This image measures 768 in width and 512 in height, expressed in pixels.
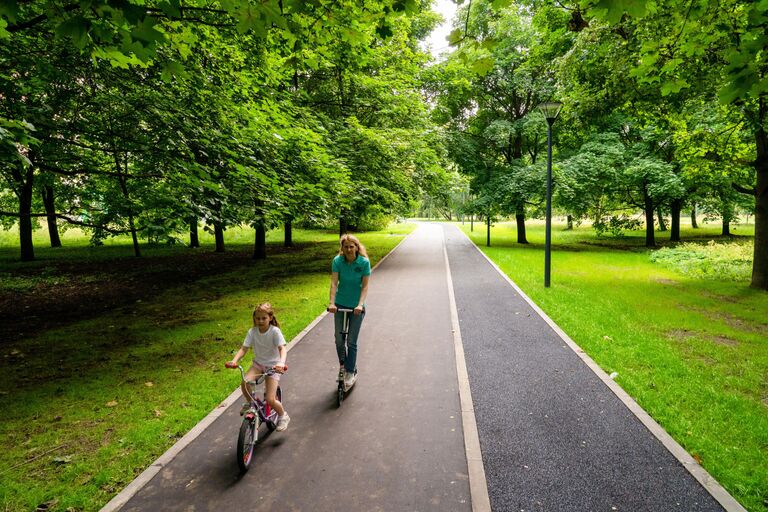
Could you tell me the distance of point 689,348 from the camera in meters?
6.81

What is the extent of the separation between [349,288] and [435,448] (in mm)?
2159

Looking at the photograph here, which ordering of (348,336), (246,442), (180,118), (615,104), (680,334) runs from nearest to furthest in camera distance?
(246,442) < (348,336) < (680,334) < (180,118) < (615,104)

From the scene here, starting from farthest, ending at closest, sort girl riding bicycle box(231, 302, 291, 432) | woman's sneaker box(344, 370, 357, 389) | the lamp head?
the lamp head
woman's sneaker box(344, 370, 357, 389)
girl riding bicycle box(231, 302, 291, 432)

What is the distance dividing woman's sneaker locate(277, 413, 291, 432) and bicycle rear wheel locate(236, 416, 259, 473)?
0.36 metres

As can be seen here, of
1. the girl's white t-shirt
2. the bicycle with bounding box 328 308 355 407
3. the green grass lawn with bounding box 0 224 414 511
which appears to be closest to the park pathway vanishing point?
the bicycle with bounding box 328 308 355 407

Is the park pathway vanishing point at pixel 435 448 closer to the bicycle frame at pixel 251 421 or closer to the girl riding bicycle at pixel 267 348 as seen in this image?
the bicycle frame at pixel 251 421

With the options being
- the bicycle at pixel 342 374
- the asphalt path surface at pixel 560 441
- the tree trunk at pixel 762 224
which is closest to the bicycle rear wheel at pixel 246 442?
the bicycle at pixel 342 374

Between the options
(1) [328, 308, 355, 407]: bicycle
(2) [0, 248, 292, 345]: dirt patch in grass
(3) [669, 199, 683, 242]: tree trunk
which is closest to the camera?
(1) [328, 308, 355, 407]: bicycle

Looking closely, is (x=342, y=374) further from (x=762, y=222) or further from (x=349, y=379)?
(x=762, y=222)

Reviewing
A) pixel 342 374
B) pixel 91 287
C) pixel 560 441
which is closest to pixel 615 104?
pixel 560 441

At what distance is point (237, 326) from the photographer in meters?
8.35

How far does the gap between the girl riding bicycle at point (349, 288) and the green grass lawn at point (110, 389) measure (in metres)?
1.79

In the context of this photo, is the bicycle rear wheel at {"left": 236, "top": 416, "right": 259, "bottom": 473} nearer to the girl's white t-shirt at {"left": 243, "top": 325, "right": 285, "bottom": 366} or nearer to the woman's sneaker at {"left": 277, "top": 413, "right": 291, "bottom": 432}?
the woman's sneaker at {"left": 277, "top": 413, "right": 291, "bottom": 432}

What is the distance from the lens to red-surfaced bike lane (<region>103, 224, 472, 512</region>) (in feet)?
10.9
